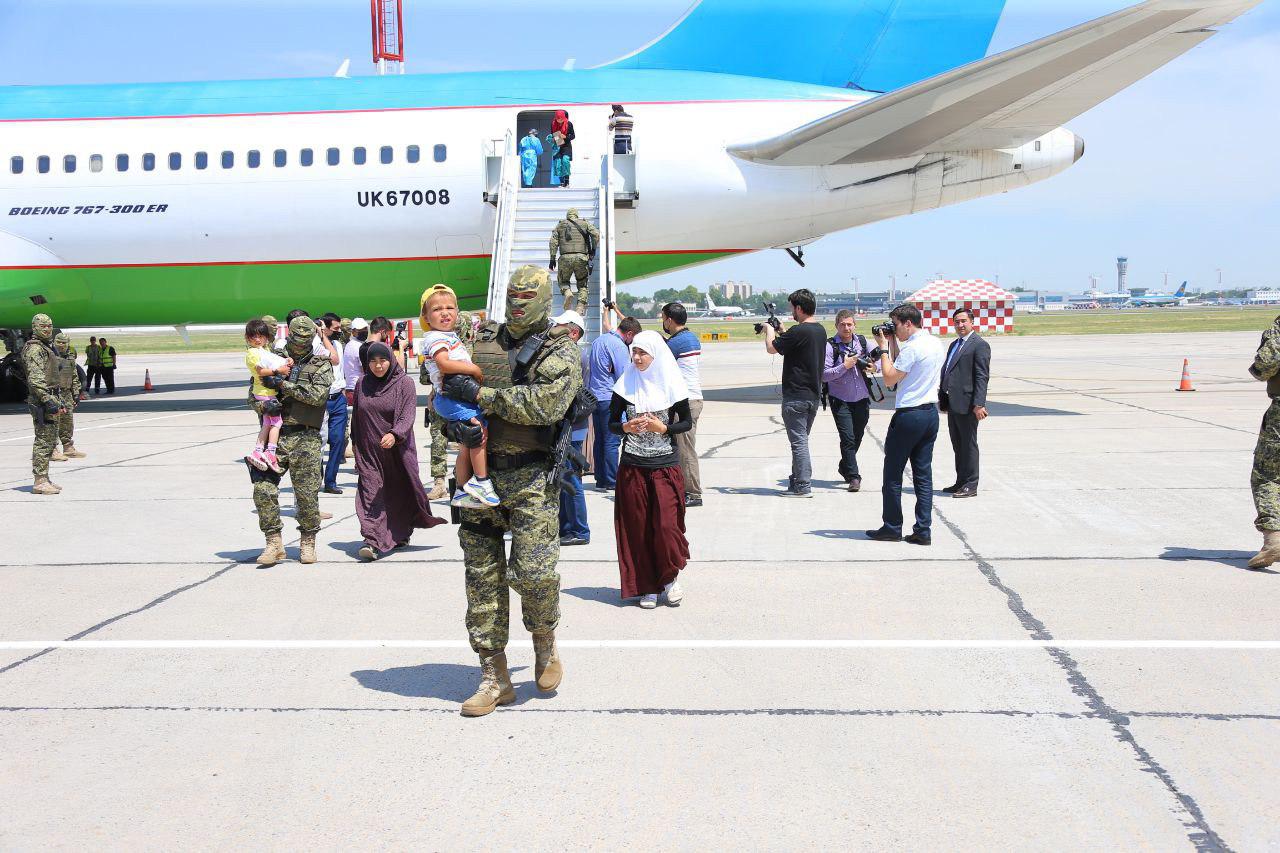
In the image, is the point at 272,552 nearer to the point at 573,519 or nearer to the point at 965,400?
the point at 573,519

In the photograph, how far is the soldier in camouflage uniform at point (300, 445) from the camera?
8414 millimetres

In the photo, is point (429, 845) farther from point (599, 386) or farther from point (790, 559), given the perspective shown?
point (599, 386)

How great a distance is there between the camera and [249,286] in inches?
802

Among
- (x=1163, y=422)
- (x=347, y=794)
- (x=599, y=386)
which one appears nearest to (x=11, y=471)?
(x=599, y=386)

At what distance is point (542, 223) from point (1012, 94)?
26.4ft

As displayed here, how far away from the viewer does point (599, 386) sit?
33.3ft

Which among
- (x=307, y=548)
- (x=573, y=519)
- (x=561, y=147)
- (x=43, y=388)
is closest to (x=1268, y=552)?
(x=573, y=519)

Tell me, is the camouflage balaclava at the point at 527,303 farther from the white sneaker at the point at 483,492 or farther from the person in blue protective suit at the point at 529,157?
the person in blue protective suit at the point at 529,157

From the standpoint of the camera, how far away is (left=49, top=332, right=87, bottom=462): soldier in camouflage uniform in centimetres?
1284

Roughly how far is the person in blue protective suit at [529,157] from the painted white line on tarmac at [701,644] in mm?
14640

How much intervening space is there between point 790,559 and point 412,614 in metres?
3.00

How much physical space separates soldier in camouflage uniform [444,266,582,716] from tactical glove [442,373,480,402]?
0.23ft

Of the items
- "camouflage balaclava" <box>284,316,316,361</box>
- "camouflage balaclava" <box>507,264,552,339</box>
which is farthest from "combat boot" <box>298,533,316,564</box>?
"camouflage balaclava" <box>507,264,552,339</box>

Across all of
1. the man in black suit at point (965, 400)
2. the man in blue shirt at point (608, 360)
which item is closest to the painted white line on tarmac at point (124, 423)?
the man in blue shirt at point (608, 360)
